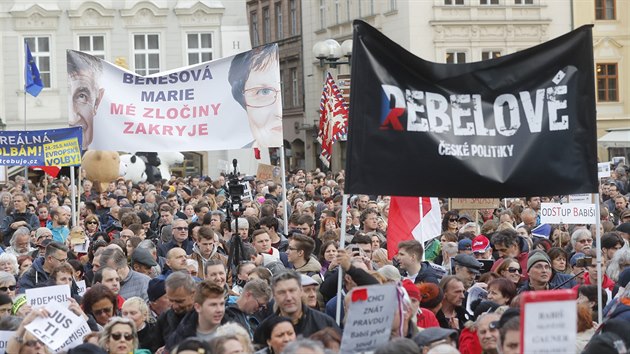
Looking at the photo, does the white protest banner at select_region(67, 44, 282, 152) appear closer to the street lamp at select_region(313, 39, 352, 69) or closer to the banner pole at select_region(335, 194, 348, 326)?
the banner pole at select_region(335, 194, 348, 326)

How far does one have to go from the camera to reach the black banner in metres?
9.80

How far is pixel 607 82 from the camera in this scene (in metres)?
53.7

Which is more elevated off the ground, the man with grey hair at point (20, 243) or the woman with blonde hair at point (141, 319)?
the man with grey hair at point (20, 243)

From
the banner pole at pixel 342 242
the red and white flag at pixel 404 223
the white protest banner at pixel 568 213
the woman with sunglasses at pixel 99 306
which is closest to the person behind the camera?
the banner pole at pixel 342 242

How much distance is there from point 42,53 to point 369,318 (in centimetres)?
4387

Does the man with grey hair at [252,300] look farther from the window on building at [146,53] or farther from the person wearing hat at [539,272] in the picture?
the window on building at [146,53]

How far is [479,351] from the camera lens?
971 centimetres

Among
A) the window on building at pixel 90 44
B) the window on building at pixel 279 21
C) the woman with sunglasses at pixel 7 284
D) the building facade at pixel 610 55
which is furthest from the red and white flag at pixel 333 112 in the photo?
the window on building at pixel 279 21

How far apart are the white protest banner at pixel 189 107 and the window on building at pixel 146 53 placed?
33627 millimetres

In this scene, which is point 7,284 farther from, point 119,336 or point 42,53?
point 42,53

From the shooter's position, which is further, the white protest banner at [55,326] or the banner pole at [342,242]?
the banner pole at [342,242]

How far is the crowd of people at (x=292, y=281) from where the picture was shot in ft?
29.3

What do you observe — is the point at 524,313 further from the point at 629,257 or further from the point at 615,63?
the point at 615,63

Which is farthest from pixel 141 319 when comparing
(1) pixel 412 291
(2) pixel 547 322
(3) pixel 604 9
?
(3) pixel 604 9
